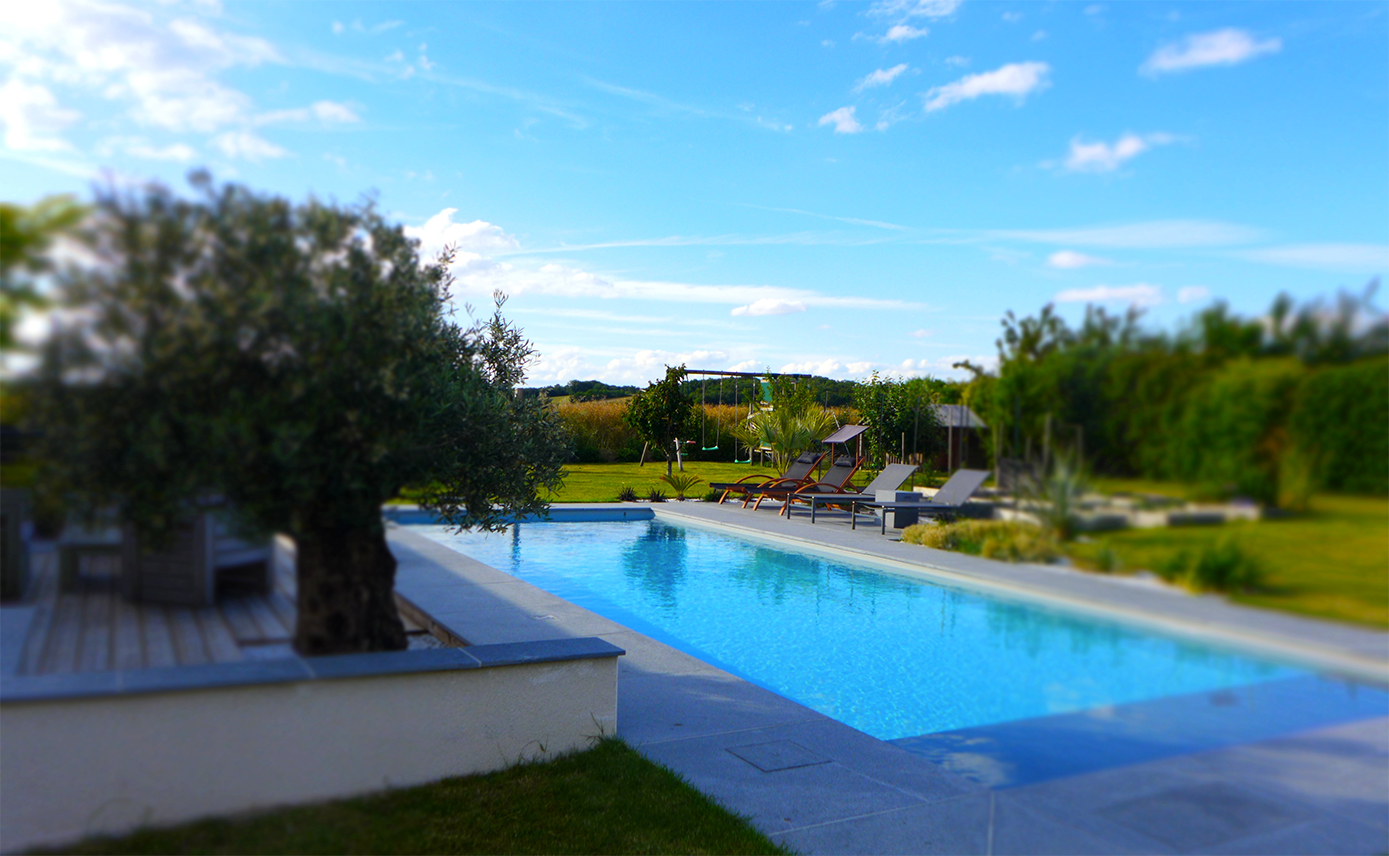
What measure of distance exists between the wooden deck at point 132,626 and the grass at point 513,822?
494 mm

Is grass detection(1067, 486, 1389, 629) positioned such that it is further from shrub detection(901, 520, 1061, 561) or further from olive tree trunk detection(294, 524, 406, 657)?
olive tree trunk detection(294, 524, 406, 657)

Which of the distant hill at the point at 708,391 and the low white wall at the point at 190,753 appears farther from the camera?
the distant hill at the point at 708,391

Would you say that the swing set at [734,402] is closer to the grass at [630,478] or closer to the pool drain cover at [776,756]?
the grass at [630,478]

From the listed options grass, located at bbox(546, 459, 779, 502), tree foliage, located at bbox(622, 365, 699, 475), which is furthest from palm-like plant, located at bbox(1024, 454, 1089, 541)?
tree foliage, located at bbox(622, 365, 699, 475)

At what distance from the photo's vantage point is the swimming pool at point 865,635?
2037 millimetres

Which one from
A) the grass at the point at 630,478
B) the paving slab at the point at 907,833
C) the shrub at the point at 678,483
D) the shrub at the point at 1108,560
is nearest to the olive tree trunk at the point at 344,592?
the paving slab at the point at 907,833

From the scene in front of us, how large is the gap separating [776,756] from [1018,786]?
1.15 metres

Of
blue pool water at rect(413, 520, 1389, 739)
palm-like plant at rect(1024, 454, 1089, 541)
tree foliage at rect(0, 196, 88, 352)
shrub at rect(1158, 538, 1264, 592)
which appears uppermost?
tree foliage at rect(0, 196, 88, 352)

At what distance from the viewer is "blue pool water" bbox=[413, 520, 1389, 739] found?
6.69 feet

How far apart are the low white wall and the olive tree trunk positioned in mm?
144

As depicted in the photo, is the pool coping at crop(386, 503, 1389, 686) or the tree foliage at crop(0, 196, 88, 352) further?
the tree foliage at crop(0, 196, 88, 352)

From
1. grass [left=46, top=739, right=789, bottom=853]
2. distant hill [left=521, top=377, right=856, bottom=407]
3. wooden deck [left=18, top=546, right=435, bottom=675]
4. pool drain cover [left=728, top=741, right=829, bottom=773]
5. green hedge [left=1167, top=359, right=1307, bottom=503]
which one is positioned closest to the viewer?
green hedge [left=1167, top=359, right=1307, bottom=503]

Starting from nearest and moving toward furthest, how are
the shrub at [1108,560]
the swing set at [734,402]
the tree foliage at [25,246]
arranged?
the shrub at [1108,560], the tree foliage at [25,246], the swing set at [734,402]

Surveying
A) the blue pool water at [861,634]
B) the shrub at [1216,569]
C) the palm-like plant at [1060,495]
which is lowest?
the blue pool water at [861,634]
